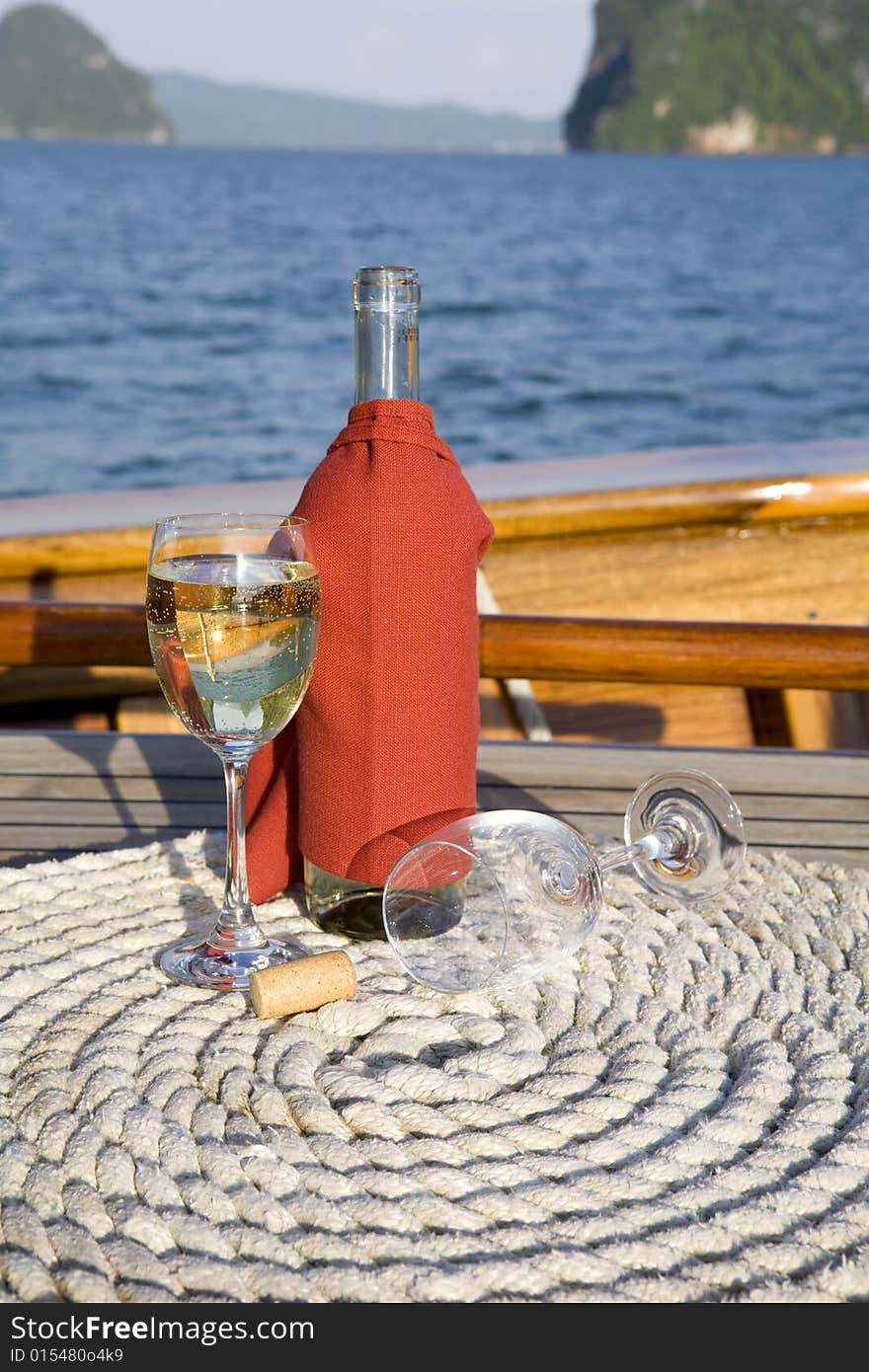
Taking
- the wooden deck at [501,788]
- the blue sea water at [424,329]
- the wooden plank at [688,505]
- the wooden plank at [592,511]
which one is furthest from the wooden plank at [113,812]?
the blue sea water at [424,329]

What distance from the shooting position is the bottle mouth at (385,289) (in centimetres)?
72

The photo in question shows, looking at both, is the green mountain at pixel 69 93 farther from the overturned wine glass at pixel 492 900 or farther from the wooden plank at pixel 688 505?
the overturned wine glass at pixel 492 900

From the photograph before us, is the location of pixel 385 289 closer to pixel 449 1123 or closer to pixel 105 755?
pixel 449 1123

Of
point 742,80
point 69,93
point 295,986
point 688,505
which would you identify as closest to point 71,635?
point 295,986

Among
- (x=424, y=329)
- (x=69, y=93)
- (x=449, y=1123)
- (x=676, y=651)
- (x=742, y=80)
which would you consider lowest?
(x=449, y=1123)

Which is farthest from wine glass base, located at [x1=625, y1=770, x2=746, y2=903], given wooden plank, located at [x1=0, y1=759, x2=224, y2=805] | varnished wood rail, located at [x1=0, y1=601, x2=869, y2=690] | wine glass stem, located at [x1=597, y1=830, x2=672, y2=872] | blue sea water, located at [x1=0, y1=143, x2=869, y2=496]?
blue sea water, located at [x1=0, y1=143, x2=869, y2=496]

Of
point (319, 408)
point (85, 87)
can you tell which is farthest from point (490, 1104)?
point (85, 87)

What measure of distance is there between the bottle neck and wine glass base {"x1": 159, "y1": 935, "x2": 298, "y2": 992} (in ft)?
0.95

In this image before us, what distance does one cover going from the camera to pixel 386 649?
740 millimetres

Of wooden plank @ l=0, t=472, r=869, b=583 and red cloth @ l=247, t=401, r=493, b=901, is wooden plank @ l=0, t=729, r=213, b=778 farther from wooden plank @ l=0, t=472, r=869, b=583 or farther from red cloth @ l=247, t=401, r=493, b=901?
wooden plank @ l=0, t=472, r=869, b=583

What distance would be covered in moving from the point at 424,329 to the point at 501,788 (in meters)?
14.4

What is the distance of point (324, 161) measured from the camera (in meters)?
54.8

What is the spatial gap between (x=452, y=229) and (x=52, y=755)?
2679 cm

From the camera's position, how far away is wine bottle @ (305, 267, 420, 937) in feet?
2.37
